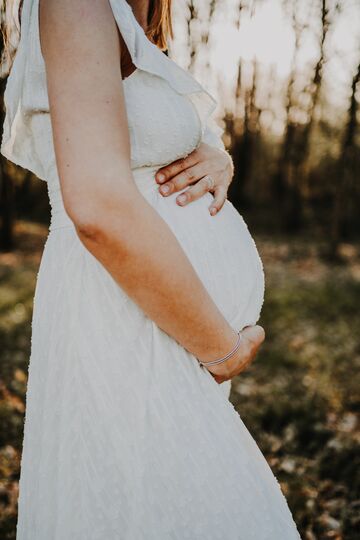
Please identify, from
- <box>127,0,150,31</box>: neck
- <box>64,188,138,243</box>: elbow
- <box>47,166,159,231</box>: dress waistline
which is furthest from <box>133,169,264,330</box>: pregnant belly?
<box>127,0,150,31</box>: neck

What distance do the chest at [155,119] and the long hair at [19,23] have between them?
16.3 inches

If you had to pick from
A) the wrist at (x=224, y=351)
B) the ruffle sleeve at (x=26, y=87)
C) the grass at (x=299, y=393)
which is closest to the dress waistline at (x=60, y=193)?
the ruffle sleeve at (x=26, y=87)

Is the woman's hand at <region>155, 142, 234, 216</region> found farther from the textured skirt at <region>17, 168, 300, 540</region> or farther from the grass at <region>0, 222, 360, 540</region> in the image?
the grass at <region>0, 222, 360, 540</region>

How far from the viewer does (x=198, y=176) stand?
1.24 meters

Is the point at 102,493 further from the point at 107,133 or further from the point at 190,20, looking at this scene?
the point at 190,20

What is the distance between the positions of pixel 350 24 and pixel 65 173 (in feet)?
38.0

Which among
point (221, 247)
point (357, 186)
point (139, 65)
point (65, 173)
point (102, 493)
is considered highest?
point (139, 65)

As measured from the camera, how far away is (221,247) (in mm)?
1218

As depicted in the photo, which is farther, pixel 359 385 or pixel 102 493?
pixel 359 385

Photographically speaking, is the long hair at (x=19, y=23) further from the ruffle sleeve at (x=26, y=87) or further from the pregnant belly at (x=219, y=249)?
the pregnant belly at (x=219, y=249)

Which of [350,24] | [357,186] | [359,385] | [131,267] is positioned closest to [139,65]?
[131,267]

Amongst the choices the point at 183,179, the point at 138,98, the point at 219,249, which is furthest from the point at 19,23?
the point at 219,249

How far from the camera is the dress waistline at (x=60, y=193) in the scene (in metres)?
1.10

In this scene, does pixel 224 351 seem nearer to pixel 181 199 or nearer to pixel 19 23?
pixel 181 199
